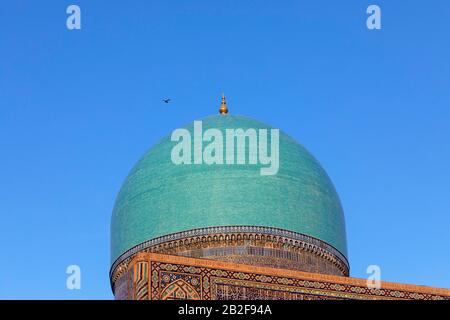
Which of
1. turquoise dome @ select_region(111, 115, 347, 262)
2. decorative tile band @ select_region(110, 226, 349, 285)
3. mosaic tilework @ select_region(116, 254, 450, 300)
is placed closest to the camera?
mosaic tilework @ select_region(116, 254, 450, 300)

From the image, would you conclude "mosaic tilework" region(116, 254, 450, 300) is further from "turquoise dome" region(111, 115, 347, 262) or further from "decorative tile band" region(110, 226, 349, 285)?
"turquoise dome" region(111, 115, 347, 262)

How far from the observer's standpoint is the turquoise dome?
50.0 feet

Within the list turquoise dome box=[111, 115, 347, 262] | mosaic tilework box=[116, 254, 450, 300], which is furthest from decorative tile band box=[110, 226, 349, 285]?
mosaic tilework box=[116, 254, 450, 300]

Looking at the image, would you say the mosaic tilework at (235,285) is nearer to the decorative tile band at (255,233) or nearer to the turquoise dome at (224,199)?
the decorative tile band at (255,233)

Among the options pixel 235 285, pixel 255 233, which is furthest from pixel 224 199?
pixel 235 285

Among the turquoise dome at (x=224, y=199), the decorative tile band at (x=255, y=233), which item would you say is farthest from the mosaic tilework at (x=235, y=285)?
the turquoise dome at (x=224, y=199)

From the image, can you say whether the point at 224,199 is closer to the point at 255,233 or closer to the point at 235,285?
the point at 255,233

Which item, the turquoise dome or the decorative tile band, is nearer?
the decorative tile band

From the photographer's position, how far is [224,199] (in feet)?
50.3

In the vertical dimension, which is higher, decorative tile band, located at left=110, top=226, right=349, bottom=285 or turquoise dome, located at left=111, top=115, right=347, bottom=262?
turquoise dome, located at left=111, top=115, right=347, bottom=262

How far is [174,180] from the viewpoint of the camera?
1572cm

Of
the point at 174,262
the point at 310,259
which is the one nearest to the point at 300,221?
the point at 310,259

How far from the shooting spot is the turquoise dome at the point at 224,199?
1524cm

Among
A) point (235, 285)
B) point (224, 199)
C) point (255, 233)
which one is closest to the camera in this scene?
point (235, 285)
